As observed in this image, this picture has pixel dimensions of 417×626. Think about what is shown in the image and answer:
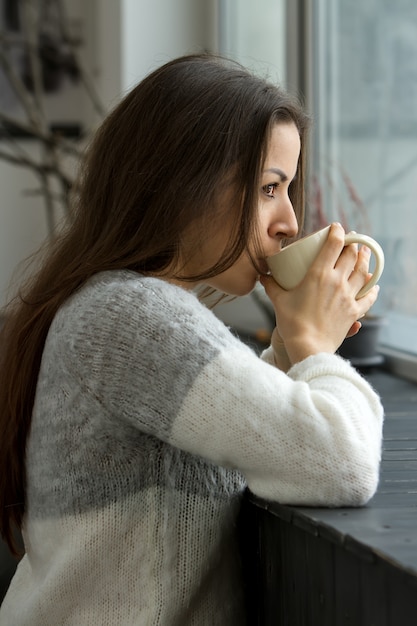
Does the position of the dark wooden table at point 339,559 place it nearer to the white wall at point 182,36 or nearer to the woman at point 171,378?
the woman at point 171,378

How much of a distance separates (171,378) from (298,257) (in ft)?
0.76

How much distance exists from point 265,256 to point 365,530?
1.23 ft

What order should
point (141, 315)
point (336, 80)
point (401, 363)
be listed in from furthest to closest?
1. point (336, 80)
2. point (401, 363)
3. point (141, 315)

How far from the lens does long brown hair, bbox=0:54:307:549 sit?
3.61 ft

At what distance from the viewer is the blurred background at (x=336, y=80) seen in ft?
6.97

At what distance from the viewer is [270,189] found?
115 centimetres

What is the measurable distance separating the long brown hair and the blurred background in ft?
0.67

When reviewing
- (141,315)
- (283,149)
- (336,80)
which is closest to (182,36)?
(336,80)

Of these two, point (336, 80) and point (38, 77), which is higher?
point (336, 80)

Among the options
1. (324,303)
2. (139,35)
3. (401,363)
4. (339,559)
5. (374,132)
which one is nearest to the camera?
(339,559)

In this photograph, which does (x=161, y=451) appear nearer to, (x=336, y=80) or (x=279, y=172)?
(x=279, y=172)

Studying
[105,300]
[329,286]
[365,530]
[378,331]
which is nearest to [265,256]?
[329,286]

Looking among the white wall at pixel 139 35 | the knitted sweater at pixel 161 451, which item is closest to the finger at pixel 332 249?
the knitted sweater at pixel 161 451

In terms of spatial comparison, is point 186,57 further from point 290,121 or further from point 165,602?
point 165,602
